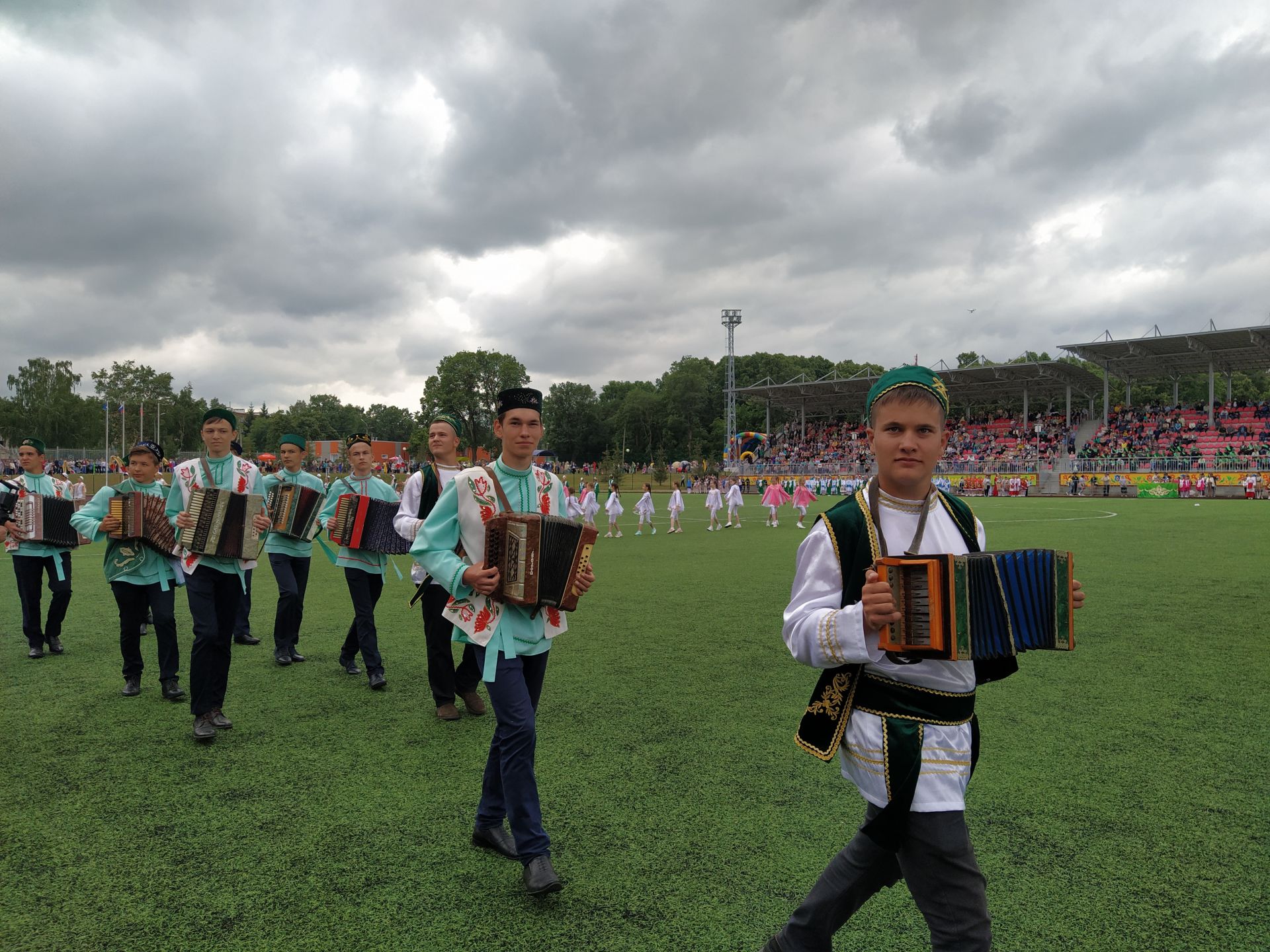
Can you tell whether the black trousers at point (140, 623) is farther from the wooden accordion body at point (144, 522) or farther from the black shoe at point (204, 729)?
the black shoe at point (204, 729)

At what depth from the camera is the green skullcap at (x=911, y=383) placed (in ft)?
7.58

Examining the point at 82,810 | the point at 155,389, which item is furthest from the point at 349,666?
the point at 155,389

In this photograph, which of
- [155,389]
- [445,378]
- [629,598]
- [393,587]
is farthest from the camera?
[155,389]

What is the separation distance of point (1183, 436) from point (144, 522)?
55861 mm

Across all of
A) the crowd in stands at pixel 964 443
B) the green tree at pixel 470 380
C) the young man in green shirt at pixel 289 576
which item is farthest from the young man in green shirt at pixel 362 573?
the green tree at pixel 470 380

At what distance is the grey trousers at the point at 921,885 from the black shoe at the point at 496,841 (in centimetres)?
156

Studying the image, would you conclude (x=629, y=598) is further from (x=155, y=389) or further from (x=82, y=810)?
(x=155, y=389)

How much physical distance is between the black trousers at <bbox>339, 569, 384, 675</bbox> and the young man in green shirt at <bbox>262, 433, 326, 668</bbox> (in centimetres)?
88

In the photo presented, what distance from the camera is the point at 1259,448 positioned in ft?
138

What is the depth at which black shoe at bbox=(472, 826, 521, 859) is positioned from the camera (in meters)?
3.50

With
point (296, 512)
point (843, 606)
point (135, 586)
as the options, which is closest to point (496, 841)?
point (843, 606)

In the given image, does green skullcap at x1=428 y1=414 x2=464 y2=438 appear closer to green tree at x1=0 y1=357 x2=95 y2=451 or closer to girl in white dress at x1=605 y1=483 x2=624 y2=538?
girl in white dress at x1=605 y1=483 x2=624 y2=538

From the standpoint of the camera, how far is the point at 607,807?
4027 millimetres

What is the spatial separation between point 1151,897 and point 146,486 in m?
7.31
